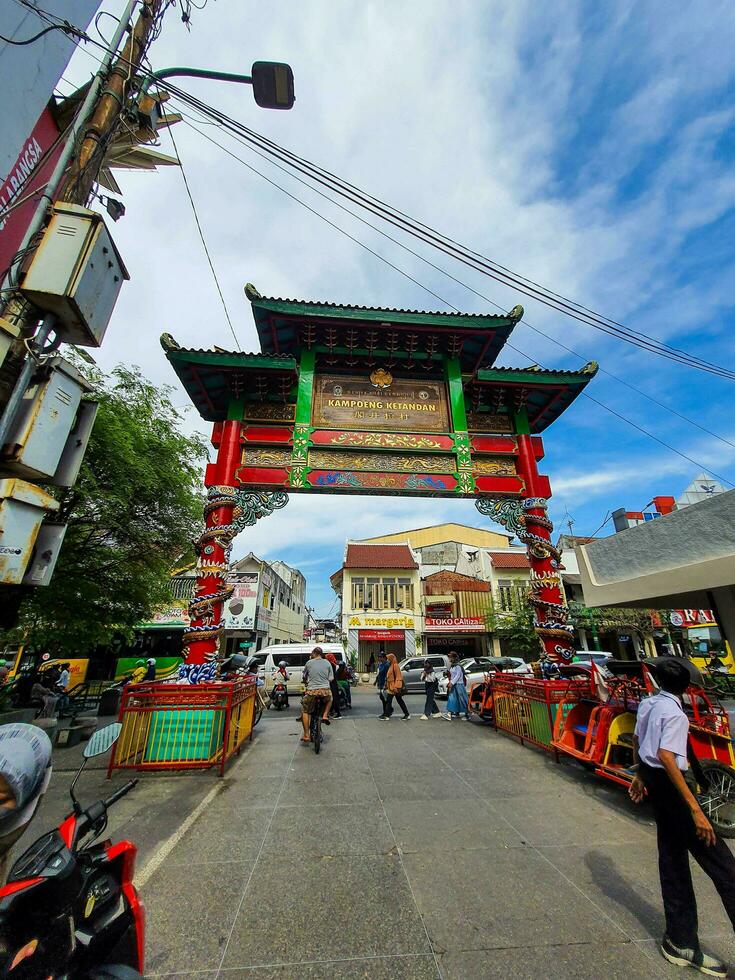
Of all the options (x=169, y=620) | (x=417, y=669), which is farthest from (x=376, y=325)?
(x=169, y=620)

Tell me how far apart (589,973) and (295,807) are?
3121mm

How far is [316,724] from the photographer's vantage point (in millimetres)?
6883

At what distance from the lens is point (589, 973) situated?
2.17m

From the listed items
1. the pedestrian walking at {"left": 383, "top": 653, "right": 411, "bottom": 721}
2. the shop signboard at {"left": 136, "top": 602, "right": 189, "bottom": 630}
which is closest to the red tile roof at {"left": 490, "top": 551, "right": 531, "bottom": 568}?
the shop signboard at {"left": 136, "top": 602, "right": 189, "bottom": 630}

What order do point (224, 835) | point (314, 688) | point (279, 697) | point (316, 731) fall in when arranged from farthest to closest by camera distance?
point (279, 697) < point (314, 688) < point (316, 731) < point (224, 835)

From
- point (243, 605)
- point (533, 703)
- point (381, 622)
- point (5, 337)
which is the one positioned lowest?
point (533, 703)

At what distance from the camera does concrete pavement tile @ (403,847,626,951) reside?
8.04ft

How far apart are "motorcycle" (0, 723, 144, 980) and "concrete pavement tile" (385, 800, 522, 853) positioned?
2.42 metres

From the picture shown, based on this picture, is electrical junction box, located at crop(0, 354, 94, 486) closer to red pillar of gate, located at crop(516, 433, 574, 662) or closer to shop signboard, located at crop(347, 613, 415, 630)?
red pillar of gate, located at crop(516, 433, 574, 662)

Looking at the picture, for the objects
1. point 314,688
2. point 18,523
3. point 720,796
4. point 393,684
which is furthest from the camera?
point 393,684

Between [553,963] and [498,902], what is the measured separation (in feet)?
1.89

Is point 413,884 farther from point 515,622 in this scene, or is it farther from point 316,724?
point 515,622

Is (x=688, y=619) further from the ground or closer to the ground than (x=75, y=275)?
closer to the ground

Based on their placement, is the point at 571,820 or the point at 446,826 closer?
the point at 446,826
